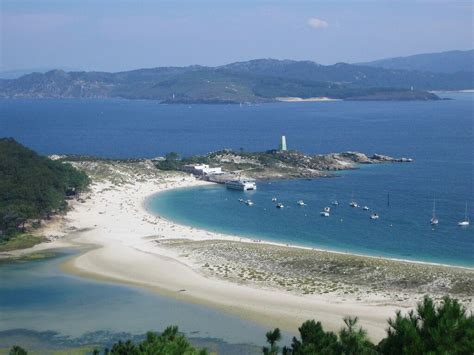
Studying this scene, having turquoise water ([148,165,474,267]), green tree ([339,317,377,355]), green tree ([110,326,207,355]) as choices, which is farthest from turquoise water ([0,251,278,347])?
turquoise water ([148,165,474,267])

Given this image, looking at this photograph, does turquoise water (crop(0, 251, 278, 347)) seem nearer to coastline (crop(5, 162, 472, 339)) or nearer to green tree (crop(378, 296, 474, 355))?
coastline (crop(5, 162, 472, 339))

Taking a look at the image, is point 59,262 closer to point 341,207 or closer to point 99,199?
point 99,199

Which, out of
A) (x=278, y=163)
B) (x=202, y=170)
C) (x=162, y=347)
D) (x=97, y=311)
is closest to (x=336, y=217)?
(x=202, y=170)

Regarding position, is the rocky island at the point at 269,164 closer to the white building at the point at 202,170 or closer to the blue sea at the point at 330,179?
the white building at the point at 202,170

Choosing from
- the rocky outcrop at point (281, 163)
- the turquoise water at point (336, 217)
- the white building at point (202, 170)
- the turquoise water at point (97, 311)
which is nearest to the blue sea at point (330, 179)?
the turquoise water at point (336, 217)

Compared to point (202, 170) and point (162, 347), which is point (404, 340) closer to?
point (162, 347)

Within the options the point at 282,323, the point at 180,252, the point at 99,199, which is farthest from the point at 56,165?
the point at 282,323
